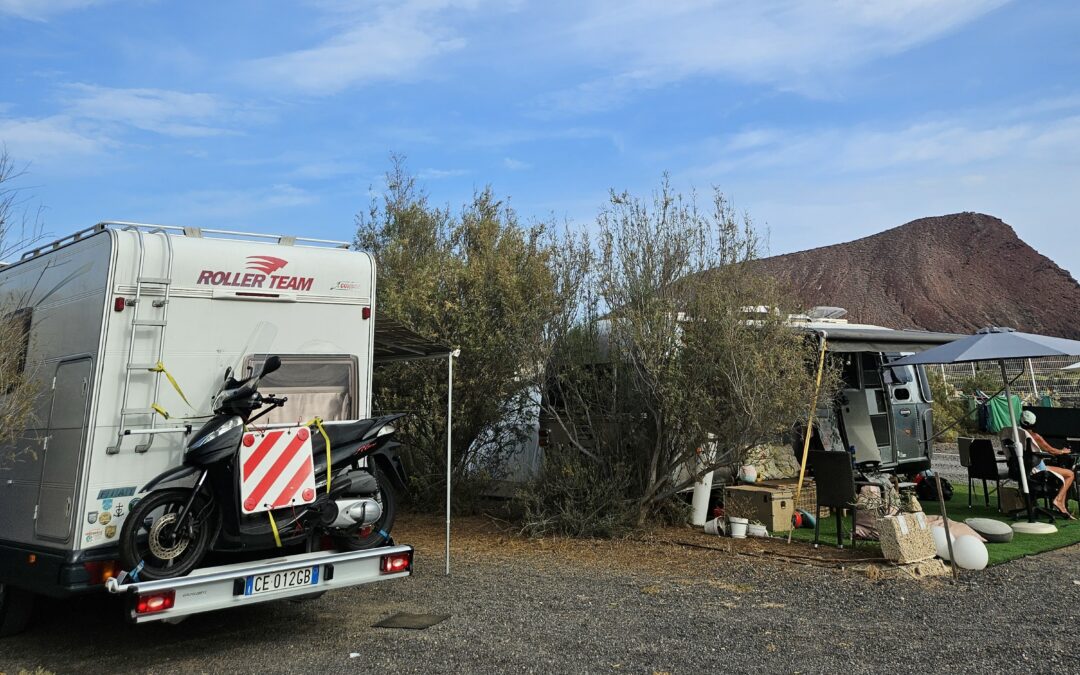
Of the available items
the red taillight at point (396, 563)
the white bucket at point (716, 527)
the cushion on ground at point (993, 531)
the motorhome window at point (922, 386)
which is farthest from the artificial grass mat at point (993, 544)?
the red taillight at point (396, 563)

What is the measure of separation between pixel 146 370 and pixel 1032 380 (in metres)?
21.6

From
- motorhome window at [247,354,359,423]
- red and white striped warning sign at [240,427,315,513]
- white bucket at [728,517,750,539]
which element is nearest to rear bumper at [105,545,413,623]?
red and white striped warning sign at [240,427,315,513]

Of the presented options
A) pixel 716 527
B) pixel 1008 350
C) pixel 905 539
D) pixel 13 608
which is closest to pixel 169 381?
pixel 13 608

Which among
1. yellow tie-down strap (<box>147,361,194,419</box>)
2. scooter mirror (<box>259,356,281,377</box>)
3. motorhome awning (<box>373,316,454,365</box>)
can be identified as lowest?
yellow tie-down strap (<box>147,361,194,419</box>)

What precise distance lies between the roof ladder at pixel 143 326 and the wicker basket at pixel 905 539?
5617 mm

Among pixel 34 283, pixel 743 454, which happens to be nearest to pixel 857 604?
pixel 743 454

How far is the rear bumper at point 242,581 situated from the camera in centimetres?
465

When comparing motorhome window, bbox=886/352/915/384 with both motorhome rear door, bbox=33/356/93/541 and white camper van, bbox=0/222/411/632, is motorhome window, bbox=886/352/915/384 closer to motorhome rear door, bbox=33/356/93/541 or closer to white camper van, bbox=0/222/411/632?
white camper van, bbox=0/222/411/632

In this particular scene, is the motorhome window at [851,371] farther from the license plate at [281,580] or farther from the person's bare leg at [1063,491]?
the license plate at [281,580]

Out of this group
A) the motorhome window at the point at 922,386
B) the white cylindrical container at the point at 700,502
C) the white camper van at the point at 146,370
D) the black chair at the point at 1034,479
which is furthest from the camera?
the motorhome window at the point at 922,386

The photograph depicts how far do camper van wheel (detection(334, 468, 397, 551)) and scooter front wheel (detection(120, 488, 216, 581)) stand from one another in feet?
3.04

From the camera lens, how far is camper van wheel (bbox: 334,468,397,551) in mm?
5668

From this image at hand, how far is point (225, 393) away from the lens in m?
5.26

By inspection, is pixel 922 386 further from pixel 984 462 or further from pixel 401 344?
pixel 401 344
